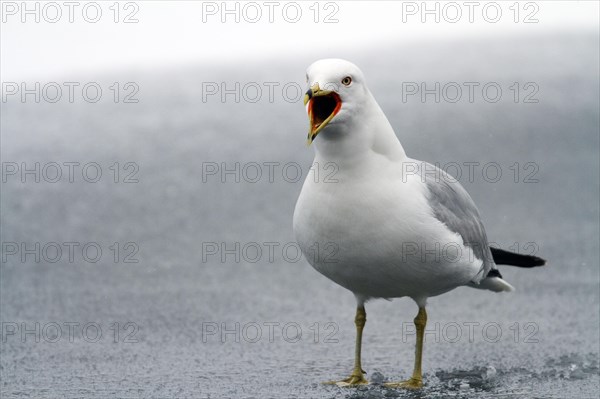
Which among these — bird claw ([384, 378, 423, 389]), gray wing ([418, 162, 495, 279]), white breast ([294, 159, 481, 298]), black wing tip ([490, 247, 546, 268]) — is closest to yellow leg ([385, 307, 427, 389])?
bird claw ([384, 378, 423, 389])

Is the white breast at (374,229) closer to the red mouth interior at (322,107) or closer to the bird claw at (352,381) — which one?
the red mouth interior at (322,107)

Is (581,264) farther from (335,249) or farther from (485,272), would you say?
(335,249)

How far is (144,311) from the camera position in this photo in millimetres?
5965

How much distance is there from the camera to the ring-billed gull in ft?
13.2

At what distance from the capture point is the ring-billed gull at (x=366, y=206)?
402cm

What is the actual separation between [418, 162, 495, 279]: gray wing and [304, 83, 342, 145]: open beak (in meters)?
0.64

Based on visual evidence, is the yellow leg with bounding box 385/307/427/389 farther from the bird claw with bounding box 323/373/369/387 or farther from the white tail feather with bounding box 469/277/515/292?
the white tail feather with bounding box 469/277/515/292

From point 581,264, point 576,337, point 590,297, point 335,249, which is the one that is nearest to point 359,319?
point 335,249

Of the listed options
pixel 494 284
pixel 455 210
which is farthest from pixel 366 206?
pixel 494 284

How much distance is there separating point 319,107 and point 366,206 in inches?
19.2

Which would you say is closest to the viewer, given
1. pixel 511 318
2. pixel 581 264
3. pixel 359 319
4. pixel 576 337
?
pixel 359 319

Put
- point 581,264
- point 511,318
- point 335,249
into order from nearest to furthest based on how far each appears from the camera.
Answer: point 335,249, point 511,318, point 581,264

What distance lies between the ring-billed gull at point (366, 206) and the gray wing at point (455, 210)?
1cm

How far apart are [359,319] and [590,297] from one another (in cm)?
227
